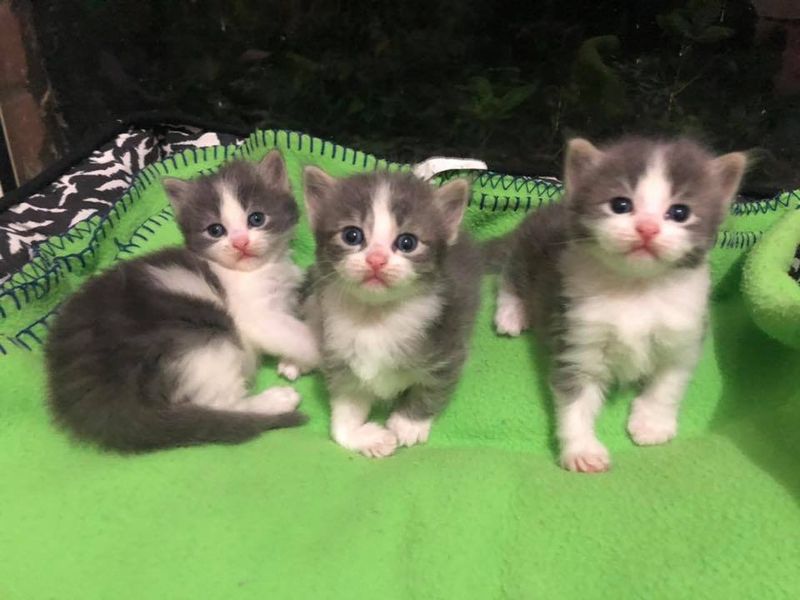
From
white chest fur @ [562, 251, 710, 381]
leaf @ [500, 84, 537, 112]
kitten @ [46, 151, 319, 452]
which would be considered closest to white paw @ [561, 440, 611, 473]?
white chest fur @ [562, 251, 710, 381]

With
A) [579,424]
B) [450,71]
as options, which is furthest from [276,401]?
[450,71]

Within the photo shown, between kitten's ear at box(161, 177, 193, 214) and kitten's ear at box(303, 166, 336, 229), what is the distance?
399 millimetres

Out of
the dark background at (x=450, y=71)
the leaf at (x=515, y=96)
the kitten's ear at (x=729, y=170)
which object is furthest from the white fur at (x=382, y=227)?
the leaf at (x=515, y=96)

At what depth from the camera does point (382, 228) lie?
1265 millimetres

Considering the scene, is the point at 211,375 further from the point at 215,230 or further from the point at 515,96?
the point at 515,96

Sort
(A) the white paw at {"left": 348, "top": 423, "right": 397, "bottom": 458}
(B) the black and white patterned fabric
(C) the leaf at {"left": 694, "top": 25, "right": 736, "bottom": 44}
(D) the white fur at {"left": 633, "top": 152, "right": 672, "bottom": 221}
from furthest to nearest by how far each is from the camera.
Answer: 1. (C) the leaf at {"left": 694, "top": 25, "right": 736, "bottom": 44}
2. (B) the black and white patterned fabric
3. (A) the white paw at {"left": 348, "top": 423, "right": 397, "bottom": 458}
4. (D) the white fur at {"left": 633, "top": 152, "right": 672, "bottom": 221}

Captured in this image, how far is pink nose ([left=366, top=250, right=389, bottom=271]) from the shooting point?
1.22m

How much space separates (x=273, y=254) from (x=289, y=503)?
2.16ft

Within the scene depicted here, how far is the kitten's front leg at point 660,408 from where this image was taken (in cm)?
138

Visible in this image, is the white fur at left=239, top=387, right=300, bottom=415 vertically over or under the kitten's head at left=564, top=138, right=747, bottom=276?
under

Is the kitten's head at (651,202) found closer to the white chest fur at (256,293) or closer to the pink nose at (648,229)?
the pink nose at (648,229)

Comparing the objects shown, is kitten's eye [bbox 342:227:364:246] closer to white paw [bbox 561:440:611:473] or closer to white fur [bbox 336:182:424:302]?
white fur [bbox 336:182:424:302]

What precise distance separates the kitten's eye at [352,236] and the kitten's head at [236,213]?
15.7 inches

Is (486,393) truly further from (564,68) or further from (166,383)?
(564,68)
